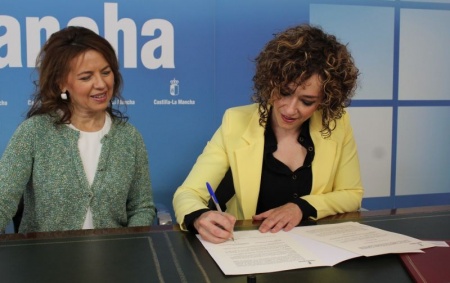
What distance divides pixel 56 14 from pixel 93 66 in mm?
1093

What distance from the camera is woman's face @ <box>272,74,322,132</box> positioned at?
1775 millimetres

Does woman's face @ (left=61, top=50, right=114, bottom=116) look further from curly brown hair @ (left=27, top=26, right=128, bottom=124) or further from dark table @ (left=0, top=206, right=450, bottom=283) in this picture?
dark table @ (left=0, top=206, right=450, bottom=283)

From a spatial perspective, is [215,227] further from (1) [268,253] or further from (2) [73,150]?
(2) [73,150]

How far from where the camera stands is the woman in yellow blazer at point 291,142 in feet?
5.82

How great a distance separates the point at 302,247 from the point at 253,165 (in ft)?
1.93

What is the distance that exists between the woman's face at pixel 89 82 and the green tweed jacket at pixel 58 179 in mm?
125

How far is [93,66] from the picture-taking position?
6.42 ft

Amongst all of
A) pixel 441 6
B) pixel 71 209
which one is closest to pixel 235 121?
pixel 71 209

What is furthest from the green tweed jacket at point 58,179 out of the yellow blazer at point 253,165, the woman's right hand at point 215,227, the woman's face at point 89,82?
the woman's right hand at point 215,227

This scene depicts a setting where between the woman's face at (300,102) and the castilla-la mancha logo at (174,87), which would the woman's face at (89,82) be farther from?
the castilla-la mancha logo at (174,87)

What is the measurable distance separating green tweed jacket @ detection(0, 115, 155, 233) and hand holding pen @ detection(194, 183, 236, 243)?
607mm

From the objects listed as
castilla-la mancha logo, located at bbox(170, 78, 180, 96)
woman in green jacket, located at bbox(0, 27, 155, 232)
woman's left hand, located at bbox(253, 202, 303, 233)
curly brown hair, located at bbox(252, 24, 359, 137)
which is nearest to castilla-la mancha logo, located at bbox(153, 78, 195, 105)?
castilla-la mancha logo, located at bbox(170, 78, 180, 96)

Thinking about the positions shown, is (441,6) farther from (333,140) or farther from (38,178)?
(38,178)

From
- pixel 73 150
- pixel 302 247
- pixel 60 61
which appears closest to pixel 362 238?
pixel 302 247
